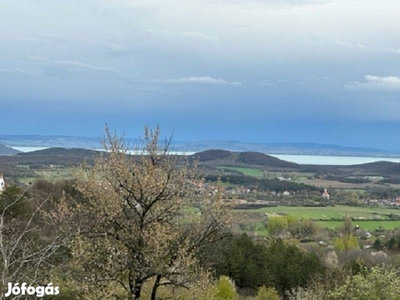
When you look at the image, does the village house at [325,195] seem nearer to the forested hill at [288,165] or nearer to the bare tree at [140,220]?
the forested hill at [288,165]

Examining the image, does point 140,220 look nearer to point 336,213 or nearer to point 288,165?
point 336,213

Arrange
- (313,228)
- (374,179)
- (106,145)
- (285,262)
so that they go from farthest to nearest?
1. (374,179)
2. (313,228)
3. (285,262)
4. (106,145)

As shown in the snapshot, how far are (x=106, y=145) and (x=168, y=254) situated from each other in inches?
145

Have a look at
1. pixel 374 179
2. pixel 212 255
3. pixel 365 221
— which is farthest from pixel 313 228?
pixel 374 179

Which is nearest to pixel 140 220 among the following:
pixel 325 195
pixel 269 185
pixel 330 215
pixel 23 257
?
pixel 23 257

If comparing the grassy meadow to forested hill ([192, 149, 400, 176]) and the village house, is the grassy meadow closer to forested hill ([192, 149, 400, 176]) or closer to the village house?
the village house

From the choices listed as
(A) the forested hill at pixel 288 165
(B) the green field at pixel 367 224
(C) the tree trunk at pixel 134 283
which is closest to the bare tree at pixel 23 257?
(C) the tree trunk at pixel 134 283

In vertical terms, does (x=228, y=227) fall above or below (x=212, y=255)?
above

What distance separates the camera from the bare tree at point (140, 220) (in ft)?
46.7

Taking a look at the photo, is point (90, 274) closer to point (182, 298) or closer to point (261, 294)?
point (182, 298)

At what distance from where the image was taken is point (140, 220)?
14.5 metres

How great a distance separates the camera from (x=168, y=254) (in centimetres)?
1465

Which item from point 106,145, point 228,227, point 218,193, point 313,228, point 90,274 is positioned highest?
point 106,145

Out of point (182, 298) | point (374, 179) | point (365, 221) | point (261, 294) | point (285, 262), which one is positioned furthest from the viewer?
point (374, 179)
